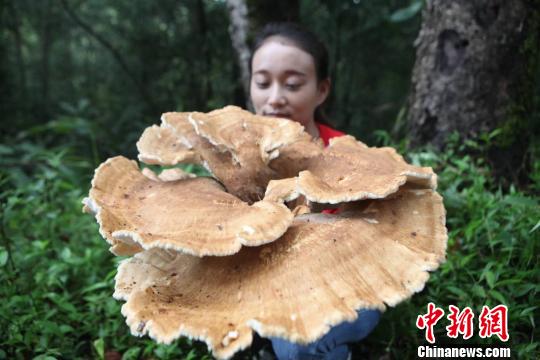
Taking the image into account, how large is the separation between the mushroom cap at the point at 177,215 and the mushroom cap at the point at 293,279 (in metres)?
0.15

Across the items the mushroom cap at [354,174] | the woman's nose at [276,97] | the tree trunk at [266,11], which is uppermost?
the tree trunk at [266,11]

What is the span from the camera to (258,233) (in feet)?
5.52

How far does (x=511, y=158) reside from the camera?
11.9ft

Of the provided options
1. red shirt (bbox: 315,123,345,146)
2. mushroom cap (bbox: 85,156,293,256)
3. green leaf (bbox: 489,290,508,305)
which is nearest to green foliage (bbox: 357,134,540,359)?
green leaf (bbox: 489,290,508,305)

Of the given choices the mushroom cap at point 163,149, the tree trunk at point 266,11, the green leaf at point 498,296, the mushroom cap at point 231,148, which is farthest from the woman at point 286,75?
the green leaf at point 498,296

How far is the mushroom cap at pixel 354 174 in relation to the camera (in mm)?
1865

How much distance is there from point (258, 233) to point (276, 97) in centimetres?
162

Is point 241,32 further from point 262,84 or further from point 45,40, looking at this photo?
point 45,40

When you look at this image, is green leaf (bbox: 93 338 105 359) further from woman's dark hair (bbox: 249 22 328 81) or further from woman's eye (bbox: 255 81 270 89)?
woman's dark hair (bbox: 249 22 328 81)

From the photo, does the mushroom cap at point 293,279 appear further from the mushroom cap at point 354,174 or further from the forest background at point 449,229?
the forest background at point 449,229

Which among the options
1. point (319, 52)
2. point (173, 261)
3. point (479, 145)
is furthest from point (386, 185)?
point (479, 145)

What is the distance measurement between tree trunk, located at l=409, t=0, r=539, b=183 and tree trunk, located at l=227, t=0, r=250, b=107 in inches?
76.8

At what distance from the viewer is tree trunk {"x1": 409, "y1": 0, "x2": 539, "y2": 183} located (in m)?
3.38

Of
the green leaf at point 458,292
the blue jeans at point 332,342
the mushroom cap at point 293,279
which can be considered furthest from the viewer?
the green leaf at point 458,292
